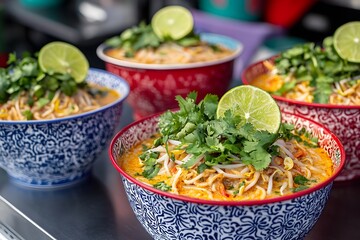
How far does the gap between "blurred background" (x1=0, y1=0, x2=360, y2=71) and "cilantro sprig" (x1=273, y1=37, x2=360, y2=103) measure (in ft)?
6.07

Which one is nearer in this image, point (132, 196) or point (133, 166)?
point (132, 196)

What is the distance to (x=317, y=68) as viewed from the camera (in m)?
1.69

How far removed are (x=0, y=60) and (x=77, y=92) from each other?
0.34 m

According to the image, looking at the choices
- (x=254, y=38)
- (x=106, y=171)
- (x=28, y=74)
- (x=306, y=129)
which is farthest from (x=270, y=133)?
(x=254, y=38)

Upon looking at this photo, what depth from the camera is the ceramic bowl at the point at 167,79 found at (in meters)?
1.87

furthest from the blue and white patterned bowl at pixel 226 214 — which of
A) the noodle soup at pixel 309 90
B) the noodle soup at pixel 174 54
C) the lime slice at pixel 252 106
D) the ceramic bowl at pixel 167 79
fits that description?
the noodle soup at pixel 174 54

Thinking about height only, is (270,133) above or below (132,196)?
above

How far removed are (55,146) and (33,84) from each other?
24 centimetres

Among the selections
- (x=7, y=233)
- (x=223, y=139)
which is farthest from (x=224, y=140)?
(x=7, y=233)

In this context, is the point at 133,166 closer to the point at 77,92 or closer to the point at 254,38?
the point at 77,92

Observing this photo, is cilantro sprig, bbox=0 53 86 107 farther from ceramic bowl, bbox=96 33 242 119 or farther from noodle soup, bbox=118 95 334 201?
noodle soup, bbox=118 95 334 201

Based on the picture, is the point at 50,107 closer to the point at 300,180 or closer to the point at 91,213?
the point at 91,213

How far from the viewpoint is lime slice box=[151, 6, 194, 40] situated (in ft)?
6.81

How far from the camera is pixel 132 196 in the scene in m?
1.21
